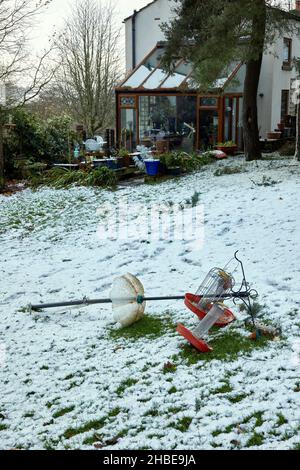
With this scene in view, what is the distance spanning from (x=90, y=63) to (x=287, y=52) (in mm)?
9415

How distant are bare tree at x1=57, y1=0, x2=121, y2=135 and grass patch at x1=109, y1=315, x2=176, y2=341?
20719 mm

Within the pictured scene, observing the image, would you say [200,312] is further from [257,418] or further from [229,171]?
[229,171]

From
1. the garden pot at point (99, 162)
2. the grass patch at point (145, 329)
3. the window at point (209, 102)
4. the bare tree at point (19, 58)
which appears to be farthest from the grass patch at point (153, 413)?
the window at point (209, 102)

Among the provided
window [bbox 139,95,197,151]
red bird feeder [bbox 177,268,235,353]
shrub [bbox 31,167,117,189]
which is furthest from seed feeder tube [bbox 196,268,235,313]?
window [bbox 139,95,197,151]

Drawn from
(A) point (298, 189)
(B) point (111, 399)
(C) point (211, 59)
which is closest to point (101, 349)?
(B) point (111, 399)

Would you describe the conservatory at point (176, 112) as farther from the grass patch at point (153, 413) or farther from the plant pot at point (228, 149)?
the grass patch at point (153, 413)

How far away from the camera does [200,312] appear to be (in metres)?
5.00

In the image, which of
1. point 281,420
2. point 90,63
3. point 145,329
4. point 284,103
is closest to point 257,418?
point 281,420

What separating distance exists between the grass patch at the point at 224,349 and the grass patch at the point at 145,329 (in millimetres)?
529

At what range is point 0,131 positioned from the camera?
14.5 metres

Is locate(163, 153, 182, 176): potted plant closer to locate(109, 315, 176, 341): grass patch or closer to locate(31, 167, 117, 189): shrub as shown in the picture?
locate(31, 167, 117, 189): shrub

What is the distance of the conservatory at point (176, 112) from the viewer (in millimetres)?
18266
